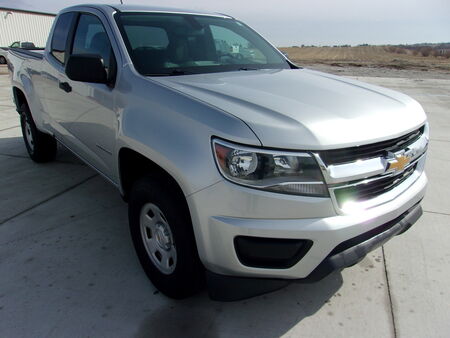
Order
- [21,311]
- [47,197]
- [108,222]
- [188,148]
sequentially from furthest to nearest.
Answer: [47,197] < [108,222] < [21,311] < [188,148]

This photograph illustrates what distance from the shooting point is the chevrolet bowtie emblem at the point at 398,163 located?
81.4 inches

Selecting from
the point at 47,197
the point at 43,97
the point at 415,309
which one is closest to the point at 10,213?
the point at 47,197

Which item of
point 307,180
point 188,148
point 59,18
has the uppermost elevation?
point 59,18

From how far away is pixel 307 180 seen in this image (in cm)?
184

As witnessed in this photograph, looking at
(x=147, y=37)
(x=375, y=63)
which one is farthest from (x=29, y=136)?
(x=375, y=63)

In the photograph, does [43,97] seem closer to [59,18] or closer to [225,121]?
[59,18]

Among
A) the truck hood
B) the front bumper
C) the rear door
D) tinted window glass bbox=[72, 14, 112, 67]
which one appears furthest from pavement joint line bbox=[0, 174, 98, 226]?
the front bumper

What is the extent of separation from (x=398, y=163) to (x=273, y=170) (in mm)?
759

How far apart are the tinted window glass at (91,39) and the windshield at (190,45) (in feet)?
0.64

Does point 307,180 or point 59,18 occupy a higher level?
point 59,18

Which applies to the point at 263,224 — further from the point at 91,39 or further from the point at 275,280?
the point at 91,39

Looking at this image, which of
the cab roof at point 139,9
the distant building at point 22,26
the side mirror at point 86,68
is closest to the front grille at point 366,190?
the side mirror at point 86,68

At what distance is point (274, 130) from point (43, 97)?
3259 millimetres

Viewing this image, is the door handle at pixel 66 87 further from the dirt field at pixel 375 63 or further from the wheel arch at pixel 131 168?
the dirt field at pixel 375 63
